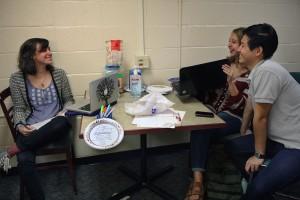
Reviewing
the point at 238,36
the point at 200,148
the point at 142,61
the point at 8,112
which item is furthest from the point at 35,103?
the point at 238,36

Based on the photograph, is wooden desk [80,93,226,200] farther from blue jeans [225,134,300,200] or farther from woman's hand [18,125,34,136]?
woman's hand [18,125,34,136]

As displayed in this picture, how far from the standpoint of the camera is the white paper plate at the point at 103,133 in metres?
1.42

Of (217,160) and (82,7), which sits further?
(82,7)

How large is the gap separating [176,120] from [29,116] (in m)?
1.13

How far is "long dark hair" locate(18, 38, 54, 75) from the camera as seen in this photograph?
78.5 inches

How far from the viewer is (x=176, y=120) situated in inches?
61.3

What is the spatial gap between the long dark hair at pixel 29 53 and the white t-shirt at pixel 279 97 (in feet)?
4.74

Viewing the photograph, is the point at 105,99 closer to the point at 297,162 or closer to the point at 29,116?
the point at 29,116

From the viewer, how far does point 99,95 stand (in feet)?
5.63

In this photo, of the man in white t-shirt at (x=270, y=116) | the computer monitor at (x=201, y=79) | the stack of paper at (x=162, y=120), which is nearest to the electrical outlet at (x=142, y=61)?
the computer monitor at (x=201, y=79)

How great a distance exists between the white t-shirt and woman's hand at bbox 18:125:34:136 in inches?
56.2

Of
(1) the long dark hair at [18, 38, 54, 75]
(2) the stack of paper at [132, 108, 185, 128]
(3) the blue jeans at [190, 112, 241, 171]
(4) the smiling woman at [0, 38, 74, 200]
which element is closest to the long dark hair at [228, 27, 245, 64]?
(3) the blue jeans at [190, 112, 241, 171]

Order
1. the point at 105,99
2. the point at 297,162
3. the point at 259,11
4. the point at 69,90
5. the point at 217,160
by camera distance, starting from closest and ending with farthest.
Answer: the point at 297,162 → the point at 105,99 → the point at 217,160 → the point at 69,90 → the point at 259,11

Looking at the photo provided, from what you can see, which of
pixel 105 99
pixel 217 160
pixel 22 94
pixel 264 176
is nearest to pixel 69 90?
pixel 22 94
